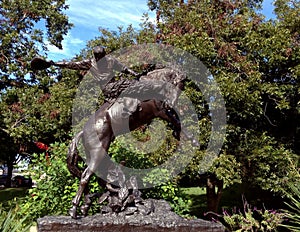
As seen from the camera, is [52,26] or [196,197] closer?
[52,26]

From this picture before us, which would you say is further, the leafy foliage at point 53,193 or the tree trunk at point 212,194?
the tree trunk at point 212,194

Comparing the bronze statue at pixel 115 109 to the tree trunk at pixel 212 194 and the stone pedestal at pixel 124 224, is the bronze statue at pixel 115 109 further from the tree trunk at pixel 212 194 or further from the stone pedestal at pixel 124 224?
the tree trunk at pixel 212 194

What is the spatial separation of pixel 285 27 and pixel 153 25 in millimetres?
3166

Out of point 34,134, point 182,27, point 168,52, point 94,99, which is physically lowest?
point 34,134

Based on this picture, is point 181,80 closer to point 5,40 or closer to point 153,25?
point 153,25

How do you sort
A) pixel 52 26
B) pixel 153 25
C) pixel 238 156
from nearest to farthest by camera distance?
1. pixel 238 156
2. pixel 153 25
3. pixel 52 26

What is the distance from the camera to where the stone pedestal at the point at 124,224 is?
3549mm

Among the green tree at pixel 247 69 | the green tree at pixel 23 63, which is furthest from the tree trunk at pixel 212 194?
the green tree at pixel 23 63

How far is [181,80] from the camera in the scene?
13.6 feet

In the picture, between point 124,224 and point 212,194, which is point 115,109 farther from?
point 212,194

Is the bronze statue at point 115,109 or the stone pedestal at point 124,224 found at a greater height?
the bronze statue at point 115,109

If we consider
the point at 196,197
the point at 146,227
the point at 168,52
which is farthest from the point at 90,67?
the point at 196,197

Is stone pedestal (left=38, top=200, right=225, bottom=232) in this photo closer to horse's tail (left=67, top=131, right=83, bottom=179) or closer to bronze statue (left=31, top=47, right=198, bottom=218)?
bronze statue (left=31, top=47, right=198, bottom=218)

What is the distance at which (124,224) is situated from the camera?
11.9 feet
